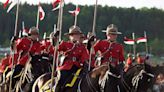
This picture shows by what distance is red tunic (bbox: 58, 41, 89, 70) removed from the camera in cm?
1819

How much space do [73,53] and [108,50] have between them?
3.16ft

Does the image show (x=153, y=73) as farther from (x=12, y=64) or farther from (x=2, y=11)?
(x=2, y=11)

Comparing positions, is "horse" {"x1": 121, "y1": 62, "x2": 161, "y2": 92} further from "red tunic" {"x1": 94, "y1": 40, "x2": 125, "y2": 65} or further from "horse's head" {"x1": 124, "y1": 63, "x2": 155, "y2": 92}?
"red tunic" {"x1": 94, "y1": 40, "x2": 125, "y2": 65}

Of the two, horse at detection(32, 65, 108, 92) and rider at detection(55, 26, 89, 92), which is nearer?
horse at detection(32, 65, 108, 92)

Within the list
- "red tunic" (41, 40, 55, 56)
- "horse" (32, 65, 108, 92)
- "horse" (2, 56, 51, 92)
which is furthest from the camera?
"red tunic" (41, 40, 55, 56)

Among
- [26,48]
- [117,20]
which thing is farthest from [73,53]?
[117,20]

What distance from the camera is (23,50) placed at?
71.5 ft

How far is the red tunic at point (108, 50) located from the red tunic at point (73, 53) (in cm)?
36

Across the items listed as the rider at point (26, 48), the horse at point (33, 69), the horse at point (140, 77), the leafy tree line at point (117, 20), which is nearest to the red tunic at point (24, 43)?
the rider at point (26, 48)

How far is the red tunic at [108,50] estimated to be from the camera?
18.1m

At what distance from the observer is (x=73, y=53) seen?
59.9ft

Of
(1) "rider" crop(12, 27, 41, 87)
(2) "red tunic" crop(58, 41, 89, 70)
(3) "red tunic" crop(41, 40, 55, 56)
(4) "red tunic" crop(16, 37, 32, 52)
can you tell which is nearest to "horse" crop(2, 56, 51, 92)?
(1) "rider" crop(12, 27, 41, 87)

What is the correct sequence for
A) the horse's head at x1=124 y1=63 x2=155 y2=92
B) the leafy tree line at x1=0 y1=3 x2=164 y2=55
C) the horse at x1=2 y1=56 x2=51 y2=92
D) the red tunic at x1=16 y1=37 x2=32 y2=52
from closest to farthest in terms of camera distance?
the horse's head at x1=124 y1=63 x2=155 y2=92, the horse at x1=2 y1=56 x2=51 y2=92, the red tunic at x1=16 y1=37 x2=32 y2=52, the leafy tree line at x1=0 y1=3 x2=164 y2=55

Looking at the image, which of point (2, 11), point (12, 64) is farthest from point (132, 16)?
point (12, 64)
